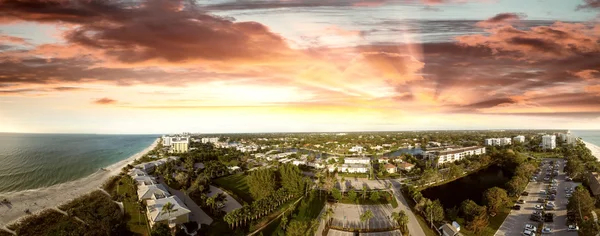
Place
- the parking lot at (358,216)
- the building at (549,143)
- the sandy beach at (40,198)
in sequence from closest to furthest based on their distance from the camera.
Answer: the parking lot at (358,216) < the sandy beach at (40,198) < the building at (549,143)

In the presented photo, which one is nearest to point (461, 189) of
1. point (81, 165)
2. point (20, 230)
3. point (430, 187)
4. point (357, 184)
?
point (430, 187)

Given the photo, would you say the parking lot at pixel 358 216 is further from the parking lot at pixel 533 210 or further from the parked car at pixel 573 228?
the parked car at pixel 573 228

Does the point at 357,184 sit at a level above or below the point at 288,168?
below

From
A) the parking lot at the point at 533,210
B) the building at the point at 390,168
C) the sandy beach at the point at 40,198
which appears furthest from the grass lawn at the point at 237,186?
the parking lot at the point at 533,210

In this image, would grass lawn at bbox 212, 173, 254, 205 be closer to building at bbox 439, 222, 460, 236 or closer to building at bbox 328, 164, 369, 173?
building at bbox 328, 164, 369, 173

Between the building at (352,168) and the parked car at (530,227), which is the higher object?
the building at (352,168)

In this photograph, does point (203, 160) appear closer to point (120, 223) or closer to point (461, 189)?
point (120, 223)
